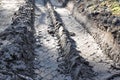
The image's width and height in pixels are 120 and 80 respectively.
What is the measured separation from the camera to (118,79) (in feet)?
28.4

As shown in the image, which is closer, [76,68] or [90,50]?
[76,68]

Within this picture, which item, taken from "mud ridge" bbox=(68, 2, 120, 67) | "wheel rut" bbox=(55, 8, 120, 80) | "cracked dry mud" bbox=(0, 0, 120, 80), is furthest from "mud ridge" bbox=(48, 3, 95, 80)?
"mud ridge" bbox=(68, 2, 120, 67)

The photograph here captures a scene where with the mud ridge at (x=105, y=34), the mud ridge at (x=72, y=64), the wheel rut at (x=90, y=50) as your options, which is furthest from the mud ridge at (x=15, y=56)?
the mud ridge at (x=105, y=34)

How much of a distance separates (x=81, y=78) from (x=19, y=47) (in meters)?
2.34

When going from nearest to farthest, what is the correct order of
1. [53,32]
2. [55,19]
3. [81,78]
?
[81,78] < [53,32] < [55,19]

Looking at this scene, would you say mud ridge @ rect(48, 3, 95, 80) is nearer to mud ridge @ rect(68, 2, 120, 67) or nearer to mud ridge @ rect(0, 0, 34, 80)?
mud ridge @ rect(0, 0, 34, 80)

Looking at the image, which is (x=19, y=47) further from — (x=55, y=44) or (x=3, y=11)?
(x=3, y=11)

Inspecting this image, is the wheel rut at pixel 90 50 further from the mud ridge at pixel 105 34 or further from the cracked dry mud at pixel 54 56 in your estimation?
the mud ridge at pixel 105 34

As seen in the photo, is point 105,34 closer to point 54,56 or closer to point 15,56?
point 54,56

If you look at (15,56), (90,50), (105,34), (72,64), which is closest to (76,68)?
(72,64)

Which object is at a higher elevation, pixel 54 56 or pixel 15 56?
pixel 15 56

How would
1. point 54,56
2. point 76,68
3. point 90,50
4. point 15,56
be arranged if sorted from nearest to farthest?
point 15,56 → point 76,68 → point 54,56 → point 90,50

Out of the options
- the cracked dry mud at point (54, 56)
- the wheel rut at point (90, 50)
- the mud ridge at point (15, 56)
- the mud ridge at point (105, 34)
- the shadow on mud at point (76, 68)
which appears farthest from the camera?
the mud ridge at point (105, 34)

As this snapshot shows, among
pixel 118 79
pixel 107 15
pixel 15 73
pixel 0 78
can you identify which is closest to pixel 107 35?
pixel 107 15
